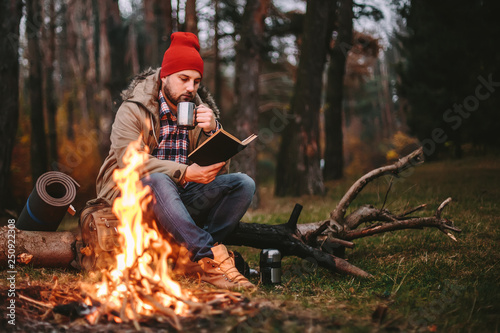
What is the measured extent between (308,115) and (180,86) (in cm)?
591

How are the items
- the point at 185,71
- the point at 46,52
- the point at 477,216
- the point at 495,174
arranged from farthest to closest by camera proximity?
1. the point at 46,52
2. the point at 495,174
3. the point at 477,216
4. the point at 185,71

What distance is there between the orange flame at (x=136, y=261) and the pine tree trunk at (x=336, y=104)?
9.93 m

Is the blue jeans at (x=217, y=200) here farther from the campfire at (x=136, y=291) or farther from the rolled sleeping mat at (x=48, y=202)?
the rolled sleeping mat at (x=48, y=202)

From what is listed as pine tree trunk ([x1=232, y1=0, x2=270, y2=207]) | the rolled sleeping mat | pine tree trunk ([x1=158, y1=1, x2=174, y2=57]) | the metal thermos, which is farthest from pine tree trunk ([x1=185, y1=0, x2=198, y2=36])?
the metal thermos

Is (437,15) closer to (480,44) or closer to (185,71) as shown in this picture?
(480,44)

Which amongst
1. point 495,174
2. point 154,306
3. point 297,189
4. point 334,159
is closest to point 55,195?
point 154,306

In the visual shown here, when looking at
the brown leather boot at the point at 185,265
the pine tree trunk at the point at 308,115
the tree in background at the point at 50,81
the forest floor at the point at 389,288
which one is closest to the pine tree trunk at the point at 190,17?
the pine tree trunk at the point at 308,115

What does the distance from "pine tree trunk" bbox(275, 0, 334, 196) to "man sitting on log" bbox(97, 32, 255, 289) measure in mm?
5504

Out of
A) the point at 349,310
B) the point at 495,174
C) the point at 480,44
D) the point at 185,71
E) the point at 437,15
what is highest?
the point at 437,15

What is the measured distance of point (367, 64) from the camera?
849 inches

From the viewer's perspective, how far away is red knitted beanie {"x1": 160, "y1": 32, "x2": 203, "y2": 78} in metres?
3.76

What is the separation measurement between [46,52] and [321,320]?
16155 millimetres

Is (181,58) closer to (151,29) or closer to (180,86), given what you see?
(180,86)

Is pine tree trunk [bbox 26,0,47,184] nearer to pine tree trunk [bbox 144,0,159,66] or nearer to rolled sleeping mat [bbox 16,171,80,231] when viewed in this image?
pine tree trunk [bbox 144,0,159,66]
